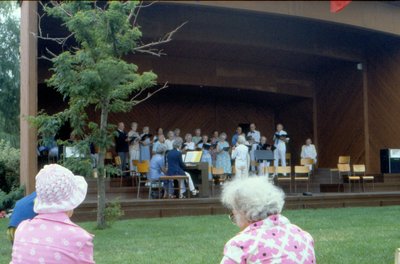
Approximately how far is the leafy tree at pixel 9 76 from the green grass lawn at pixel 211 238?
1418cm

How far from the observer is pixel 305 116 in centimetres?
2281

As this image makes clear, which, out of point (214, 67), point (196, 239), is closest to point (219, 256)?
point (196, 239)

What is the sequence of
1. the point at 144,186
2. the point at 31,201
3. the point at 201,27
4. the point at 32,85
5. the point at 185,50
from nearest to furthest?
the point at 31,201, the point at 32,85, the point at 144,186, the point at 201,27, the point at 185,50

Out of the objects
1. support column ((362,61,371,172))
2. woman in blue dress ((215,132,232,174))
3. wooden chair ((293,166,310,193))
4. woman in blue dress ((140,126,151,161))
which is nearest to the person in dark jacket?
woman in blue dress ((140,126,151,161))

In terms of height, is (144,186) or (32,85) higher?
(32,85)

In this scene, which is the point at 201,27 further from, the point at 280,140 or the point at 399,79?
the point at 399,79

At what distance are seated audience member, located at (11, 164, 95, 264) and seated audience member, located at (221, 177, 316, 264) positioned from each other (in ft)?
2.20

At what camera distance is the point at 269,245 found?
8.21 ft

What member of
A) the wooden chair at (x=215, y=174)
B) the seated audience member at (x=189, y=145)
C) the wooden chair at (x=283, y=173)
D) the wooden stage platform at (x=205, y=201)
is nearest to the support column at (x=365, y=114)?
the wooden stage platform at (x=205, y=201)

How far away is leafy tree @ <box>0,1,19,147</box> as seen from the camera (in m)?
25.4

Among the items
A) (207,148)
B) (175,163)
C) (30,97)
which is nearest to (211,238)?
(175,163)

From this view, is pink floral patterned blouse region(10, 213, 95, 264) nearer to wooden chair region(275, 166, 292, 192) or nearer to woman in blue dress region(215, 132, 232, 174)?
wooden chair region(275, 166, 292, 192)

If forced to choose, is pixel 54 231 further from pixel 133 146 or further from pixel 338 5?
pixel 133 146

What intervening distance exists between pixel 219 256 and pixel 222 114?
1561 centimetres
